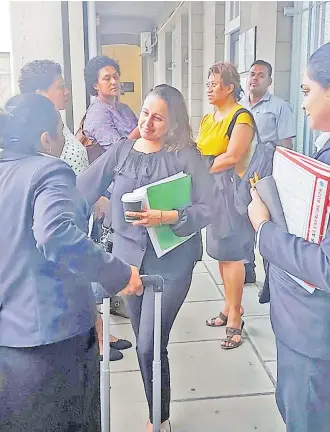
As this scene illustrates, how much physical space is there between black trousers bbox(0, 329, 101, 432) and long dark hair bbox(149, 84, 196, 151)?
32.3 inches

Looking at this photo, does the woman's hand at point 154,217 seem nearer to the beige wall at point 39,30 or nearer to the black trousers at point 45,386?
the black trousers at point 45,386

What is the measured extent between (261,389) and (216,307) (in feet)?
3.20

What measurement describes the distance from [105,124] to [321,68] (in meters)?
1.54

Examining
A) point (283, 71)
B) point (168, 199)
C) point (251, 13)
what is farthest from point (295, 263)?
point (251, 13)

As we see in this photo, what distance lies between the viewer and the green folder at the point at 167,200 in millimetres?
1790

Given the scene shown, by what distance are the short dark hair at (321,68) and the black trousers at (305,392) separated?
2.25 feet

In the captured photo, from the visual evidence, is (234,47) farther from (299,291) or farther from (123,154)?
(299,291)

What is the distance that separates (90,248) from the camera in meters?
1.23

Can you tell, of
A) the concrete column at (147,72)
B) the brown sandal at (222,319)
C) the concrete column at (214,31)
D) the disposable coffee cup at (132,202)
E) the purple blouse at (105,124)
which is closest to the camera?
the disposable coffee cup at (132,202)

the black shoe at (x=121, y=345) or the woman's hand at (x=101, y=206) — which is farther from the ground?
the woman's hand at (x=101, y=206)

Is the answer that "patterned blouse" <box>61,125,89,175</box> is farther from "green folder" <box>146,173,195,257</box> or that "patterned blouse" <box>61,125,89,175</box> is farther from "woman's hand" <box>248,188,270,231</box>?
"woman's hand" <box>248,188,270,231</box>

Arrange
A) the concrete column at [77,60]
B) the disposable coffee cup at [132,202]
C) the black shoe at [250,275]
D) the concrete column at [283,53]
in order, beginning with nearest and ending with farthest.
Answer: the disposable coffee cup at [132,202], the concrete column at [77,60], the black shoe at [250,275], the concrete column at [283,53]

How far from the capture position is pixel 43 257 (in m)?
1.25

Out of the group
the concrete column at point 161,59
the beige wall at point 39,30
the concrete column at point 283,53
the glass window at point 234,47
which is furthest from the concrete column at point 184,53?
the beige wall at point 39,30
